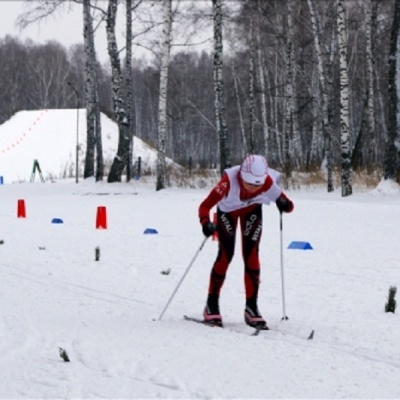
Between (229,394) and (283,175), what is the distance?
60.1 ft

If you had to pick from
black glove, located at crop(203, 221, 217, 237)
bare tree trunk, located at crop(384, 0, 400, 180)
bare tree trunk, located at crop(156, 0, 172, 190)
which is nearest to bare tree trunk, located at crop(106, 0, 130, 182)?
bare tree trunk, located at crop(156, 0, 172, 190)

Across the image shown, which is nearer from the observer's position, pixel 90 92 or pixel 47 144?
pixel 90 92

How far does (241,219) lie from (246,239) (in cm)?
18

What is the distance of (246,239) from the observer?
597 cm

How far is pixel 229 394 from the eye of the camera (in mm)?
4082

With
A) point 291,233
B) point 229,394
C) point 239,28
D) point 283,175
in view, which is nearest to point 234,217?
point 229,394

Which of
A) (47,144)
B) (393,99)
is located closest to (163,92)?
(393,99)

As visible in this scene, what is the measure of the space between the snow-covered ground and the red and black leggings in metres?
0.42

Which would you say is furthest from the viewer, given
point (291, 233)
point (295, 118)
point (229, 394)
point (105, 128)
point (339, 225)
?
point (105, 128)

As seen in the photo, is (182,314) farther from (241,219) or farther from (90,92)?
(90,92)

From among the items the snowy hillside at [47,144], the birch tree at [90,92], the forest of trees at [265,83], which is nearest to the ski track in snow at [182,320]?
the forest of trees at [265,83]

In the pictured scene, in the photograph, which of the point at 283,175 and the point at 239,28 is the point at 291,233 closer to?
the point at 283,175

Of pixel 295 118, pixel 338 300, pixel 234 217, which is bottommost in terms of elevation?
pixel 338 300

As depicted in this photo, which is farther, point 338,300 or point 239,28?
point 239,28
